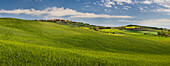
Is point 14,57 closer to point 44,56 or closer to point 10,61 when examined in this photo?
point 10,61

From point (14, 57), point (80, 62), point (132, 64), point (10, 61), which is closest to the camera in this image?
point (10, 61)

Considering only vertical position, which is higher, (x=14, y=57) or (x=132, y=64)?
(x=14, y=57)

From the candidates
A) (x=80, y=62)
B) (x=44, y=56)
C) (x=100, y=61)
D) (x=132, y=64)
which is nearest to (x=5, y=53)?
(x=44, y=56)

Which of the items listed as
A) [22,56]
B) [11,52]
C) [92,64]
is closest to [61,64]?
[92,64]

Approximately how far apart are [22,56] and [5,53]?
4.74 feet

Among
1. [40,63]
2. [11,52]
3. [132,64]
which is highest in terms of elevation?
[11,52]

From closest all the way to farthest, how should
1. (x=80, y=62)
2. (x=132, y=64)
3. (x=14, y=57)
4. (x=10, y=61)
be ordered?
(x=10, y=61) < (x=14, y=57) < (x=80, y=62) < (x=132, y=64)

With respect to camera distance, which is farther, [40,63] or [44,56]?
[44,56]

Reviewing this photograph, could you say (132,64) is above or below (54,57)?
below

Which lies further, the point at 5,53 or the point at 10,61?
the point at 5,53

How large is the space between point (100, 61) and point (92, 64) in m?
0.99

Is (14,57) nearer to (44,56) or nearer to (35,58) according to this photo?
(35,58)

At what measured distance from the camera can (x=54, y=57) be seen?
9680mm

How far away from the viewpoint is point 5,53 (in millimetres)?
9094
